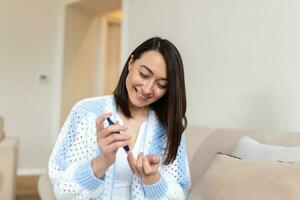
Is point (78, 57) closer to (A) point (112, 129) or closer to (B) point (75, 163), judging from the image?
(B) point (75, 163)

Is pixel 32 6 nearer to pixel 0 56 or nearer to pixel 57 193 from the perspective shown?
pixel 0 56

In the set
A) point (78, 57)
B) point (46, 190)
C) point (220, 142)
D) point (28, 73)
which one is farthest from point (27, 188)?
point (220, 142)

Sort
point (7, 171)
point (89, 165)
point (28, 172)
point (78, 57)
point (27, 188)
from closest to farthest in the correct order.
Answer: point (89, 165)
point (7, 171)
point (27, 188)
point (28, 172)
point (78, 57)

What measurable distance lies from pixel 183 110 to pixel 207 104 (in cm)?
131

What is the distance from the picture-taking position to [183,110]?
1.28 metres

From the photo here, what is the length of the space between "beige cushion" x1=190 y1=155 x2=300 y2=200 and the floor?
8.36 ft

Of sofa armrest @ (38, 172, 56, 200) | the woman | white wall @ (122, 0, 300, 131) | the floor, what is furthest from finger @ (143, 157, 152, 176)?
the floor

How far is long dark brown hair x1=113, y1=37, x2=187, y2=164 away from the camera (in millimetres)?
1206

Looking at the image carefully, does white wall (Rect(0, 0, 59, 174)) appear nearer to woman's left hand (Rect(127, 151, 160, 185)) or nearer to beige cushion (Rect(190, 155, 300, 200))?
beige cushion (Rect(190, 155, 300, 200))

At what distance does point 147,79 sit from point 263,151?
582 mm

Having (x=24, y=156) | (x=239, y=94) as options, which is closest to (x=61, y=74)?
(x=24, y=156)

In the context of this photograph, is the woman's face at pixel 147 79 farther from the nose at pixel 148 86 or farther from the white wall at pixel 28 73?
the white wall at pixel 28 73

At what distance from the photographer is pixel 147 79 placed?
120 cm

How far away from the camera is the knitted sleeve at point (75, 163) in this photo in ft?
3.75
